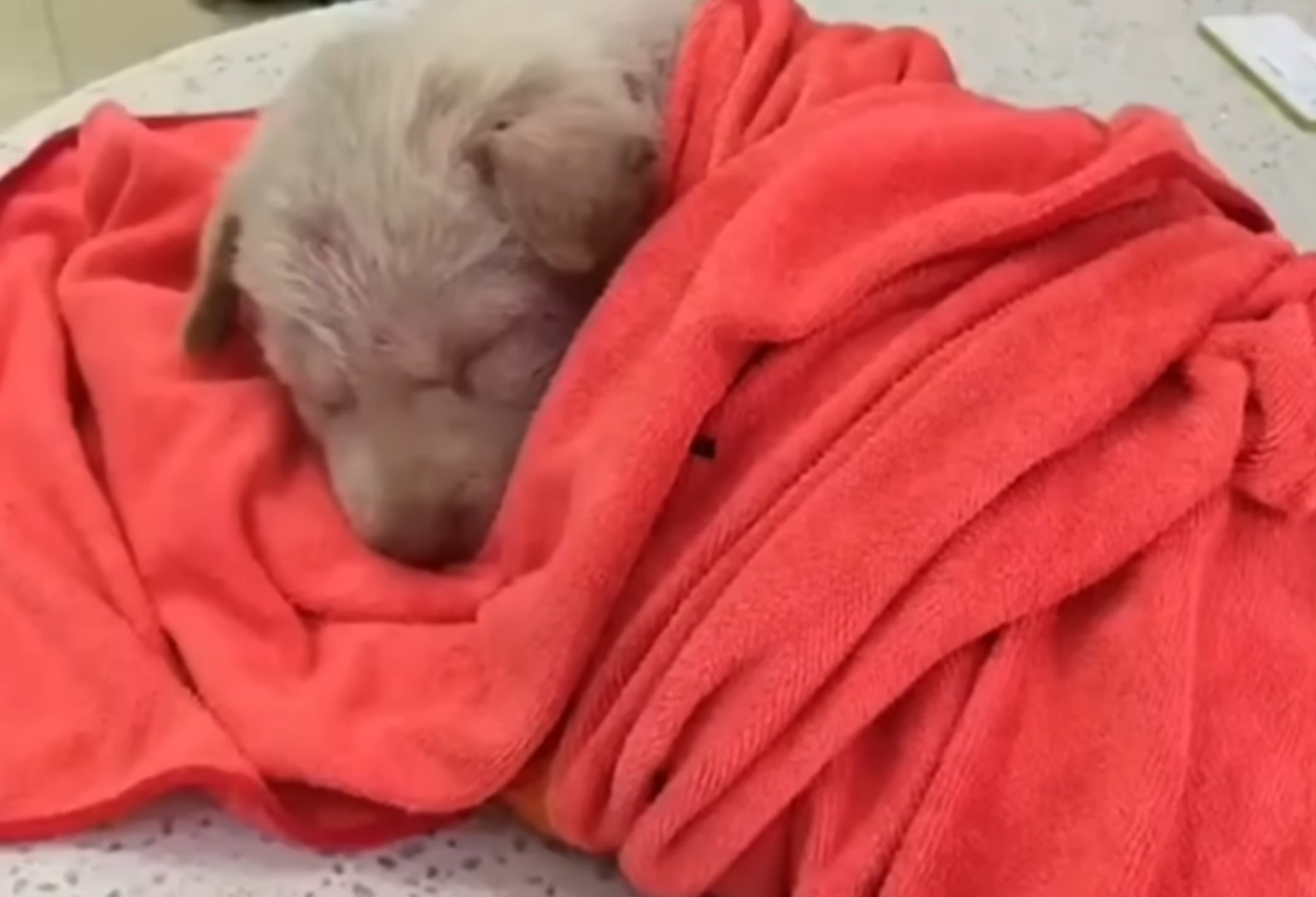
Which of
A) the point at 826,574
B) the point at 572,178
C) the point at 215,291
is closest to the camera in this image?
the point at 826,574

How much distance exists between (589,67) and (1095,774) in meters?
0.48

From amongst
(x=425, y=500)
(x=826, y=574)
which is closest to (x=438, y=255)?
(x=425, y=500)

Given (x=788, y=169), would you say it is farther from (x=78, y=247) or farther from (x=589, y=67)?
(x=78, y=247)

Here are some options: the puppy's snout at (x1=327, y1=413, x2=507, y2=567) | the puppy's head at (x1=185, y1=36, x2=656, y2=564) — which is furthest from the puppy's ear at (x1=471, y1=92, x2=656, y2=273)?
the puppy's snout at (x1=327, y1=413, x2=507, y2=567)

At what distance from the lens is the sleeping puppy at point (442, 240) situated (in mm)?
1074

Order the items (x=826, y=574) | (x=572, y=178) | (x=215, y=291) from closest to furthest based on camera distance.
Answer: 1. (x=826, y=574)
2. (x=572, y=178)
3. (x=215, y=291)

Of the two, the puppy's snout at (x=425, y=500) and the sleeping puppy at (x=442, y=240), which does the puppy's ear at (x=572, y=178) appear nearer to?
the sleeping puppy at (x=442, y=240)

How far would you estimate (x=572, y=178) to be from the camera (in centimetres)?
106

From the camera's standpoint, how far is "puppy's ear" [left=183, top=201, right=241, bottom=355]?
118 cm

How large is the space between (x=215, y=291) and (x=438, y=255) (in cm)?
18

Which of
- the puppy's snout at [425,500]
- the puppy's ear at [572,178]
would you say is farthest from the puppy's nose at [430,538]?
the puppy's ear at [572,178]

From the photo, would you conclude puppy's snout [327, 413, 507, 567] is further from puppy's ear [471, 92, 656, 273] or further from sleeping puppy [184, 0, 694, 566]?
puppy's ear [471, 92, 656, 273]

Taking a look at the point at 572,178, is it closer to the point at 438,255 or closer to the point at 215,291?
the point at 438,255

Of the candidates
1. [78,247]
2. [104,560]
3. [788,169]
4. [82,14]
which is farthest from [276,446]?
[82,14]
